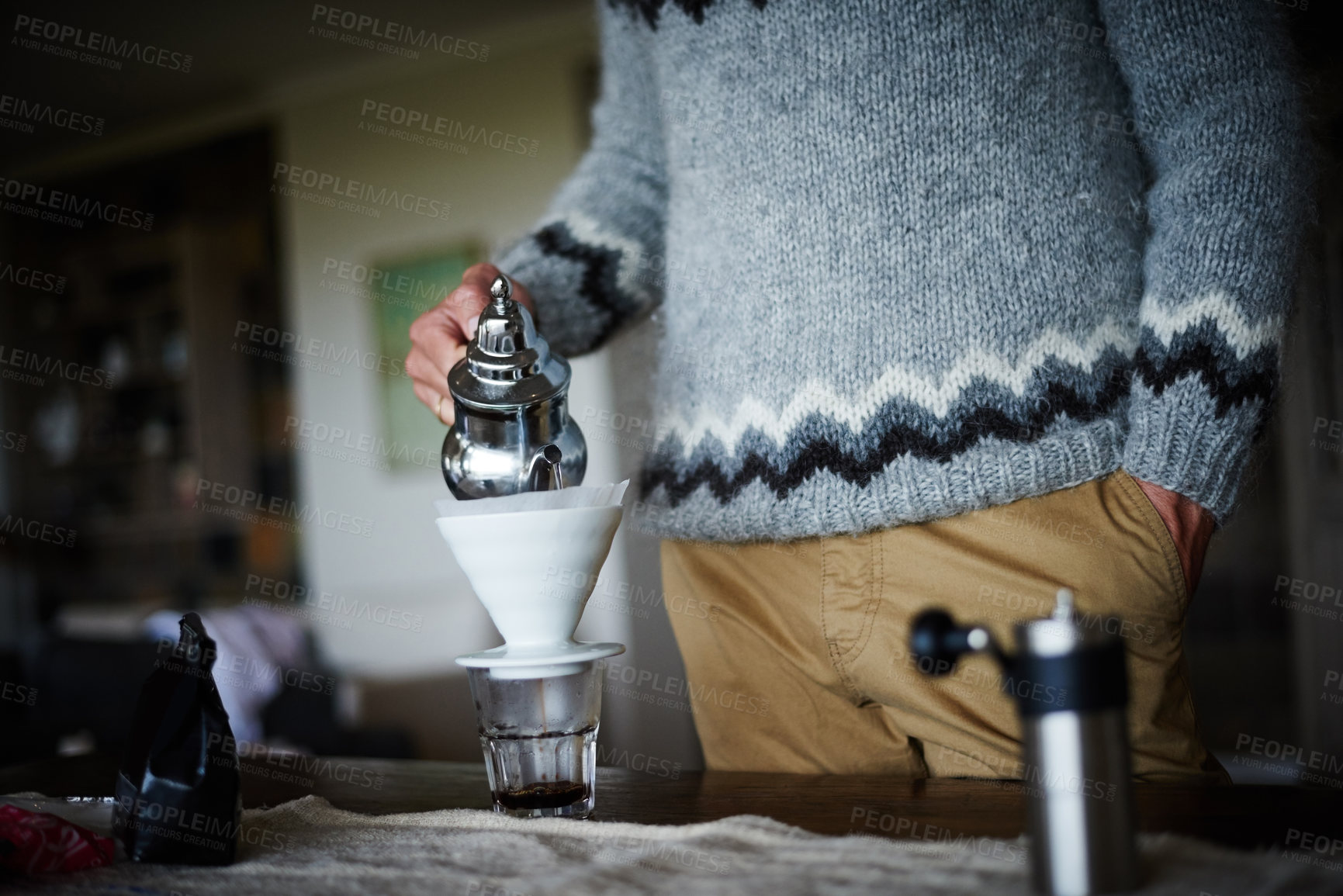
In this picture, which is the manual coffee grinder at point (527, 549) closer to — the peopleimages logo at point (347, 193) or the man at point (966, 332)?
the man at point (966, 332)

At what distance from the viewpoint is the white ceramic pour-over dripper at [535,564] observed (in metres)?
0.63

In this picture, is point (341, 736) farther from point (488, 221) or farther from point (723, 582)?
Result: point (723, 582)

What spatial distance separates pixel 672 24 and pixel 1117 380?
0.46 metres

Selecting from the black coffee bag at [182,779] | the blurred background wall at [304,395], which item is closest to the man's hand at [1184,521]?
the black coffee bag at [182,779]

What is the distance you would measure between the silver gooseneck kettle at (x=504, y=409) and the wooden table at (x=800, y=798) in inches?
9.1

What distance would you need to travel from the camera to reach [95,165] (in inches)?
202

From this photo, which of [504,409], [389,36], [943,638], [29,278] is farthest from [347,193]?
[943,638]

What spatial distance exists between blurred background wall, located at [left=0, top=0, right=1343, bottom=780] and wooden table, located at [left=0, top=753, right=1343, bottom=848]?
193 cm

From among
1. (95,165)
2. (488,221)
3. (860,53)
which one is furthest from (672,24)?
(95,165)

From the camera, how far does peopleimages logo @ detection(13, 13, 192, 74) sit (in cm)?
380

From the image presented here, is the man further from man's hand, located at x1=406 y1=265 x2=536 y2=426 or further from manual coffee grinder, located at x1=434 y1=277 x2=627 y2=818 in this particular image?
manual coffee grinder, located at x1=434 y1=277 x2=627 y2=818

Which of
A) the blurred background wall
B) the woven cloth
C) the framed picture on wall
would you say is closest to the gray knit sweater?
the woven cloth

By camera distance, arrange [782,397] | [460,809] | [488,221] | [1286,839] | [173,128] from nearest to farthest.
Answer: [1286,839] < [460,809] < [782,397] < [488,221] < [173,128]

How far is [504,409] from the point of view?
0.70 m
